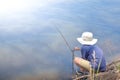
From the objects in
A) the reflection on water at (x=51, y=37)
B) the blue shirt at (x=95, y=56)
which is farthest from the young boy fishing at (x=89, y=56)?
the reflection on water at (x=51, y=37)

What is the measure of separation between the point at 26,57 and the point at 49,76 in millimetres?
1181

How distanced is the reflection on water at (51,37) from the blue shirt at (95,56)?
151 cm

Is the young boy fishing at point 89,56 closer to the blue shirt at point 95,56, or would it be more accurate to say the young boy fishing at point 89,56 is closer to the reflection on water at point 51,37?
the blue shirt at point 95,56

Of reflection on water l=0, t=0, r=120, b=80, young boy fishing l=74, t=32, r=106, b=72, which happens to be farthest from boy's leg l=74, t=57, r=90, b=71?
reflection on water l=0, t=0, r=120, b=80

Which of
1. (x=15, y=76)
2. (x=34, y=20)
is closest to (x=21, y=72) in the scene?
(x=15, y=76)

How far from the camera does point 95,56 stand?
7.30 meters

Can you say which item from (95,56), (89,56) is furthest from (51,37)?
(95,56)

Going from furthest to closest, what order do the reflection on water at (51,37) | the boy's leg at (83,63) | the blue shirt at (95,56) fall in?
the reflection on water at (51,37)
the boy's leg at (83,63)
the blue shirt at (95,56)

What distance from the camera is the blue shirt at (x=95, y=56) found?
725 cm

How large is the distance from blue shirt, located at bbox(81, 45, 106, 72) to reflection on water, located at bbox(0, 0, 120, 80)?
1.51 meters

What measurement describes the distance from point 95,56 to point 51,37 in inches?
160

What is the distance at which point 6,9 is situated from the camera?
13.9m

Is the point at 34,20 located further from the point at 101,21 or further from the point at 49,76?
the point at 49,76

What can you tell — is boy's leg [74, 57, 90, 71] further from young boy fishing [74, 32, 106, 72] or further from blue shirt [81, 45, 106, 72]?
blue shirt [81, 45, 106, 72]
